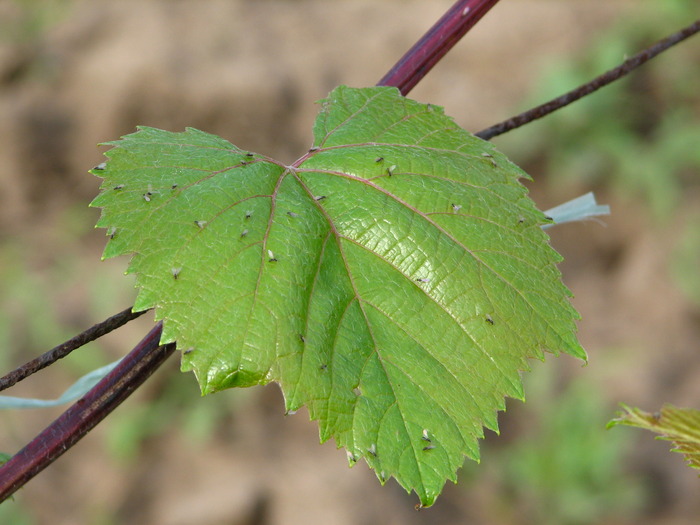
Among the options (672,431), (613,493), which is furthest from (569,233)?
(672,431)

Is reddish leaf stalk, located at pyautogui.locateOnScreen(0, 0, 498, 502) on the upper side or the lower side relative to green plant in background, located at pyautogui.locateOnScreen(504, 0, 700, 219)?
upper

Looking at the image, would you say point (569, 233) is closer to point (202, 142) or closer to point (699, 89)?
point (699, 89)

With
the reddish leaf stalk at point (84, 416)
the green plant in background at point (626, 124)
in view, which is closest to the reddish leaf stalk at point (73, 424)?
the reddish leaf stalk at point (84, 416)

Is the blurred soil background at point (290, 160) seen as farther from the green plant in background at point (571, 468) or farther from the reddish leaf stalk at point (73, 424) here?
the reddish leaf stalk at point (73, 424)

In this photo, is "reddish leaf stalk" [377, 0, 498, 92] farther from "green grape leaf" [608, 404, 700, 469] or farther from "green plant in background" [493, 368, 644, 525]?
"green plant in background" [493, 368, 644, 525]

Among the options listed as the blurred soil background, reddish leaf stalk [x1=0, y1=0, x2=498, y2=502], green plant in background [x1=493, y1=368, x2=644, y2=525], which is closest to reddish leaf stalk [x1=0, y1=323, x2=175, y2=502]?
reddish leaf stalk [x1=0, y1=0, x2=498, y2=502]

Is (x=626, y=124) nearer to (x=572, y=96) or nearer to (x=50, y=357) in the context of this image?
(x=572, y=96)
